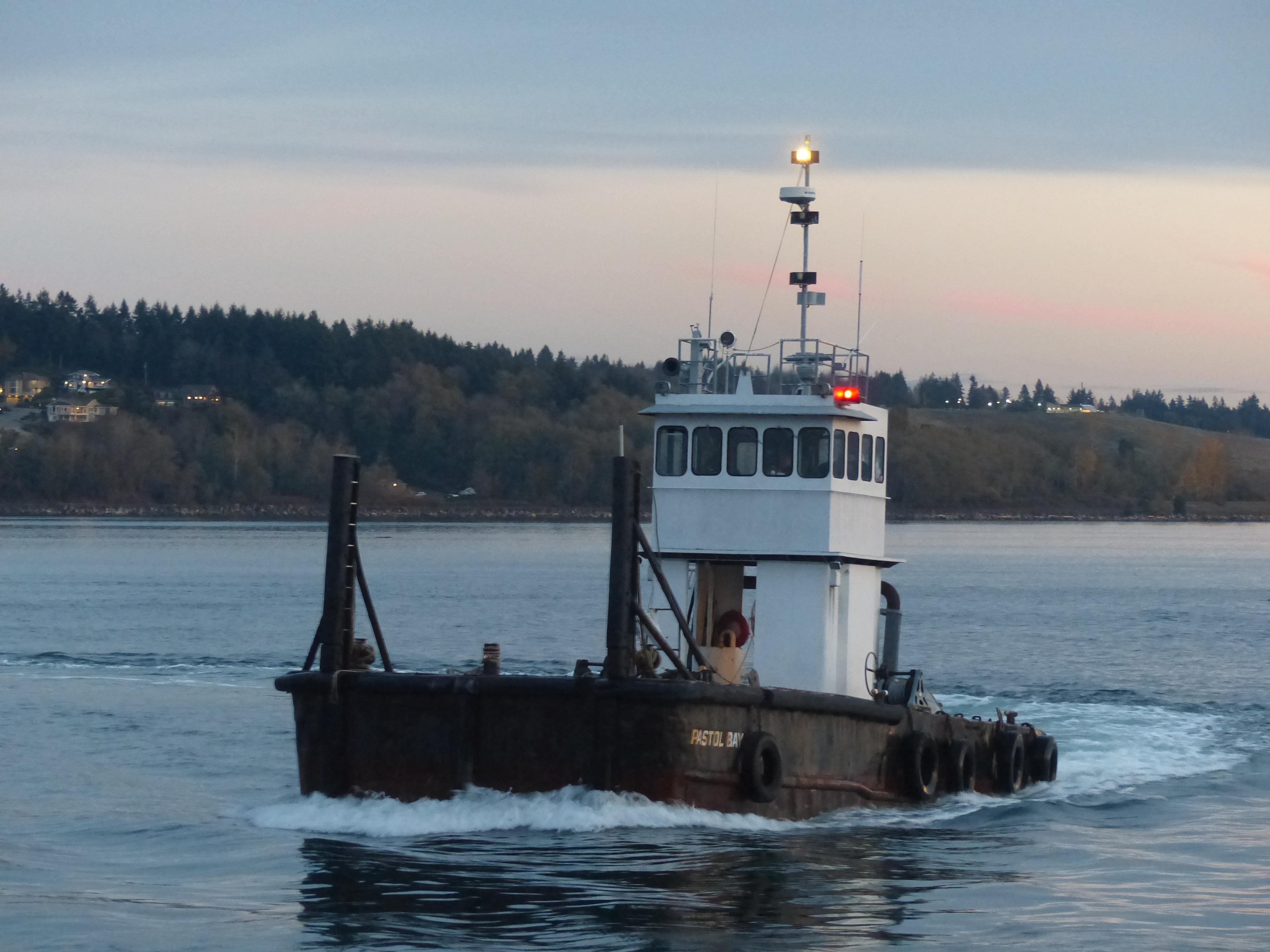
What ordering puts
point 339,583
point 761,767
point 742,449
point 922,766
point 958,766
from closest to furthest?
point 761,767, point 339,583, point 742,449, point 922,766, point 958,766

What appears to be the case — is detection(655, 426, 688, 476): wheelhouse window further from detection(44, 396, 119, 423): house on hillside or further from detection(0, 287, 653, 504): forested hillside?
detection(44, 396, 119, 423): house on hillside

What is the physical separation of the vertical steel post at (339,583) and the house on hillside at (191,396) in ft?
517

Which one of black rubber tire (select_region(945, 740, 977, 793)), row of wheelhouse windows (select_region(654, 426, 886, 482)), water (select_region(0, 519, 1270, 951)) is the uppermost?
row of wheelhouse windows (select_region(654, 426, 886, 482))

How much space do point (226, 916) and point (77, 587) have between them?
53890 mm

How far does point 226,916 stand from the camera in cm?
1281

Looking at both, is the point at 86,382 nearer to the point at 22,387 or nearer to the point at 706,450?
the point at 22,387

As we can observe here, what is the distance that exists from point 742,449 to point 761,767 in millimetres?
3512

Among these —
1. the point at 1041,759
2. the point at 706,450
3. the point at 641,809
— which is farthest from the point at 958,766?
the point at 641,809

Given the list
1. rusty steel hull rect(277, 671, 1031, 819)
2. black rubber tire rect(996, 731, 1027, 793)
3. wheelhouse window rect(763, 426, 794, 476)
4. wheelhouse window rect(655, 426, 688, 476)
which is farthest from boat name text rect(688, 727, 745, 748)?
black rubber tire rect(996, 731, 1027, 793)

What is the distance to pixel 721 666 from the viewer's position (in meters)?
17.3

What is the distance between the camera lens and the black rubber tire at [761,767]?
14727mm

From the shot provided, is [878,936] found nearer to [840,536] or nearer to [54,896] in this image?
[840,536]

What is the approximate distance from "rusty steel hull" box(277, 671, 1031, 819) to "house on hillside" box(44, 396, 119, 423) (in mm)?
162434

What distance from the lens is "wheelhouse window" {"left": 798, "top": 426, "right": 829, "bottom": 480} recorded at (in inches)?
657
